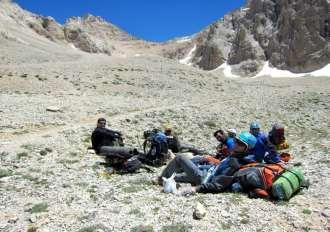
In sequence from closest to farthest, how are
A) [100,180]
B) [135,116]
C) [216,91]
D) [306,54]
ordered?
[100,180] < [135,116] < [216,91] < [306,54]

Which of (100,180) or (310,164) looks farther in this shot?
(310,164)

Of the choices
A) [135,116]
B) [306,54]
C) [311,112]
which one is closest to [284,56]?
[306,54]

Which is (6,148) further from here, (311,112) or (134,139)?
(311,112)

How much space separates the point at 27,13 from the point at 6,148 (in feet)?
480

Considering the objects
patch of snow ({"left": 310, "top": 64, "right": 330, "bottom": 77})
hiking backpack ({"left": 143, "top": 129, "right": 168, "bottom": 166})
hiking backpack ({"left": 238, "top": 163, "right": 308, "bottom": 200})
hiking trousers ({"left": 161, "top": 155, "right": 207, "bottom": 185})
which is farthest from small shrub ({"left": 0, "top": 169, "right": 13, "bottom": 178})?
patch of snow ({"left": 310, "top": 64, "right": 330, "bottom": 77})

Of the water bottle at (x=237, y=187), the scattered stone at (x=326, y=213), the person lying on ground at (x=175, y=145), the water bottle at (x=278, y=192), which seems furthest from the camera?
the person lying on ground at (x=175, y=145)

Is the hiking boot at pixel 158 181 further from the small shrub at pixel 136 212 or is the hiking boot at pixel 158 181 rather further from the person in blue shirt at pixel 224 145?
the person in blue shirt at pixel 224 145

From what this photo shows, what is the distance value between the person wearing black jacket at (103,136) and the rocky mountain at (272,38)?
407ft

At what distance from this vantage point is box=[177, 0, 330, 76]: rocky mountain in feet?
467

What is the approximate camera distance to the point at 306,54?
5600 inches

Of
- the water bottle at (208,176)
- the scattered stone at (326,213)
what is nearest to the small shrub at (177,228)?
the water bottle at (208,176)

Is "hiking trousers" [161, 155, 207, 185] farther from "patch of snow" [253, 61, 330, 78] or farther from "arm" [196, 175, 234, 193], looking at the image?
"patch of snow" [253, 61, 330, 78]

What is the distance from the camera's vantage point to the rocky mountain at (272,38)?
467 ft

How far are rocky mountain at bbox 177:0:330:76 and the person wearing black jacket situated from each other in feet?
407
